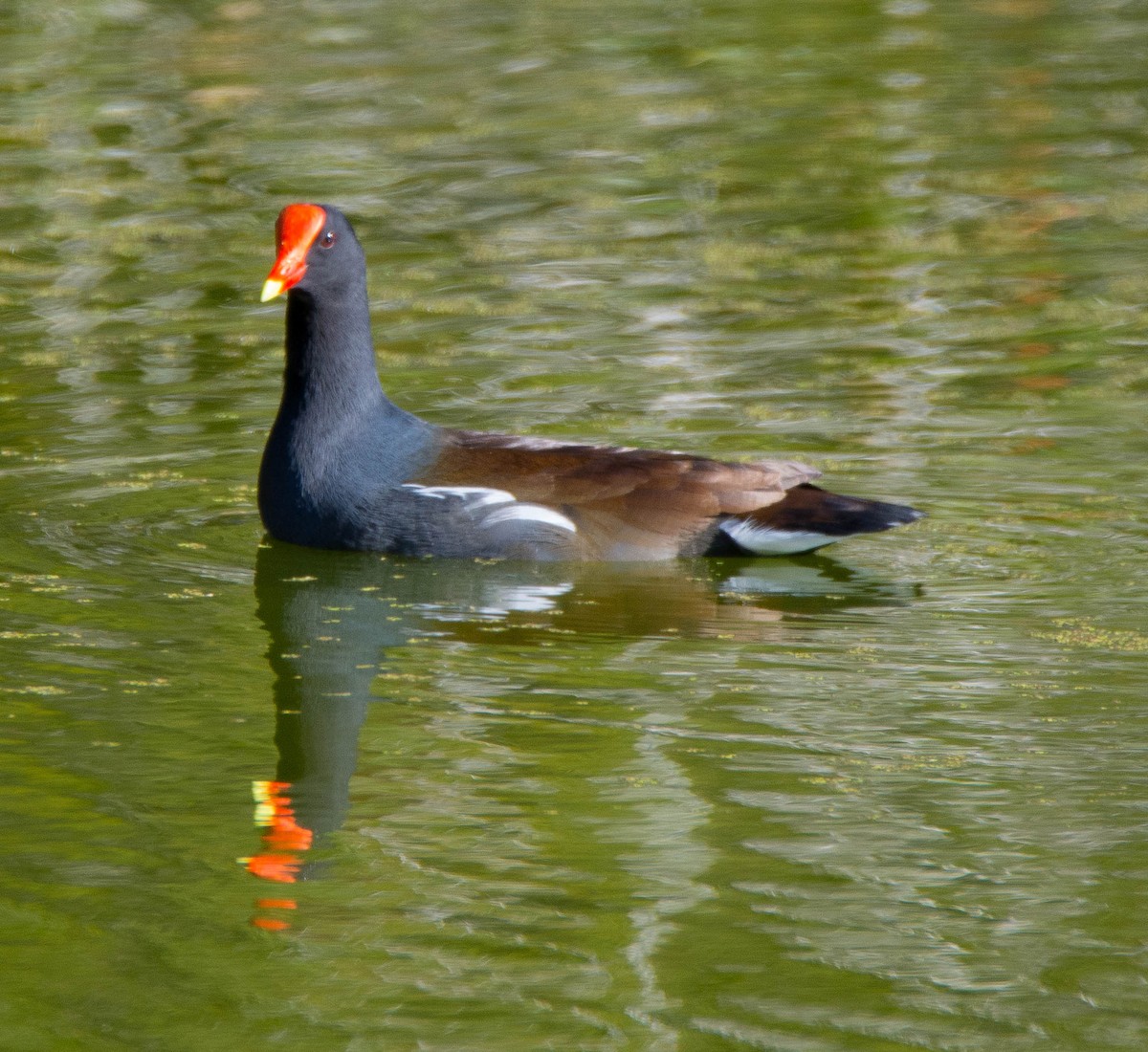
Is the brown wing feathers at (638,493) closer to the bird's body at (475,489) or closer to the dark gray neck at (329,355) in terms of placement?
the bird's body at (475,489)

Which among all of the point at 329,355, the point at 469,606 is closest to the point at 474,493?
the point at 469,606

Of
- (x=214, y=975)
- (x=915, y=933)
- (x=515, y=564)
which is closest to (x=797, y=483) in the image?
(x=515, y=564)

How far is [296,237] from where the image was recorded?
7.22 m

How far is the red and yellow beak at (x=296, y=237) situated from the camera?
7176 mm

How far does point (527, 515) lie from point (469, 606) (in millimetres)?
431

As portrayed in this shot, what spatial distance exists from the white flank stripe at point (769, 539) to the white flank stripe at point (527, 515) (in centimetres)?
52

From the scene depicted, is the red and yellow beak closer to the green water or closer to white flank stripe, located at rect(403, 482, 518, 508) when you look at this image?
white flank stripe, located at rect(403, 482, 518, 508)

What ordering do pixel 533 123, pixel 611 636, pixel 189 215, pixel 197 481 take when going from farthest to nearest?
pixel 533 123 < pixel 189 215 < pixel 197 481 < pixel 611 636

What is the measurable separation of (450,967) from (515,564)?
9.75ft

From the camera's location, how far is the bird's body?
23.1ft

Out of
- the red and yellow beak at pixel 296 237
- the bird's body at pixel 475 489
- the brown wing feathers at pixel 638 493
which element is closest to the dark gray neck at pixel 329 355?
the bird's body at pixel 475 489

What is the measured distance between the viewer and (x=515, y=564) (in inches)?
281

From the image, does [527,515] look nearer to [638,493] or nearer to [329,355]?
[638,493]

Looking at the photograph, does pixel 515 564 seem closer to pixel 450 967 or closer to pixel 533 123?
pixel 450 967
